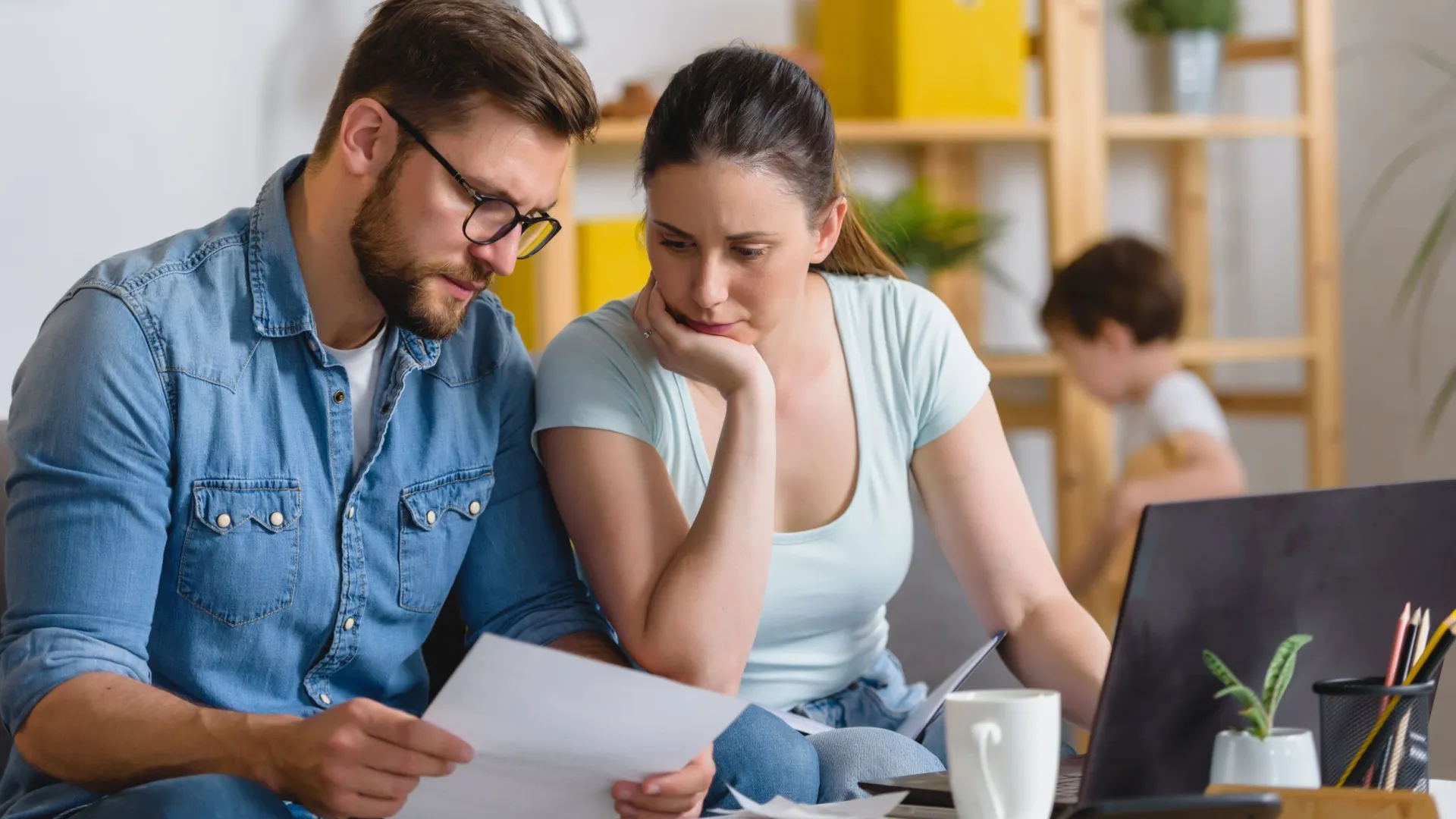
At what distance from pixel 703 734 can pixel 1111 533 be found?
1994 millimetres

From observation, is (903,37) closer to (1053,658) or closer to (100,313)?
(1053,658)

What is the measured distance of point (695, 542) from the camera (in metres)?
1.26

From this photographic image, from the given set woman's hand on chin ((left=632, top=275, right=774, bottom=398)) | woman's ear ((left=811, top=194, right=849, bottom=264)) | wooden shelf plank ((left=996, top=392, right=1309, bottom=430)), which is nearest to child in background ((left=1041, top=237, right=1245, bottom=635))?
wooden shelf plank ((left=996, top=392, right=1309, bottom=430))

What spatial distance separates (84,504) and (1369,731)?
2.95 ft

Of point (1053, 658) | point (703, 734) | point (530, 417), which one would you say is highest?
point (530, 417)

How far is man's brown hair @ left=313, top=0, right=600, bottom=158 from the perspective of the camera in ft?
4.07

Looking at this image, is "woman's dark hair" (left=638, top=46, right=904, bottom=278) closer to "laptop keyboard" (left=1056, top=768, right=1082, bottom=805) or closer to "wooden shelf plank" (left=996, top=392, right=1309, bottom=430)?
"laptop keyboard" (left=1056, top=768, right=1082, bottom=805)

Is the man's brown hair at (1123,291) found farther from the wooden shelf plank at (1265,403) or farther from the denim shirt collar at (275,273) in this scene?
the denim shirt collar at (275,273)

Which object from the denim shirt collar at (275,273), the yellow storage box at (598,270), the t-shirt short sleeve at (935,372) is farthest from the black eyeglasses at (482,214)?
the yellow storage box at (598,270)

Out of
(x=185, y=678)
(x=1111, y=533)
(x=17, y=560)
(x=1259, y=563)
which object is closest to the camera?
(x=1259, y=563)

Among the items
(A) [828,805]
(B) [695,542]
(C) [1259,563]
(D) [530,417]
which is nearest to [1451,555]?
(C) [1259,563]

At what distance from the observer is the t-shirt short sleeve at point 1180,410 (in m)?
2.79

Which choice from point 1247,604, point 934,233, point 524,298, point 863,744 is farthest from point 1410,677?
point 934,233

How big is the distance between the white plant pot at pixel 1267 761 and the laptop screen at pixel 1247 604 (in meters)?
0.03
